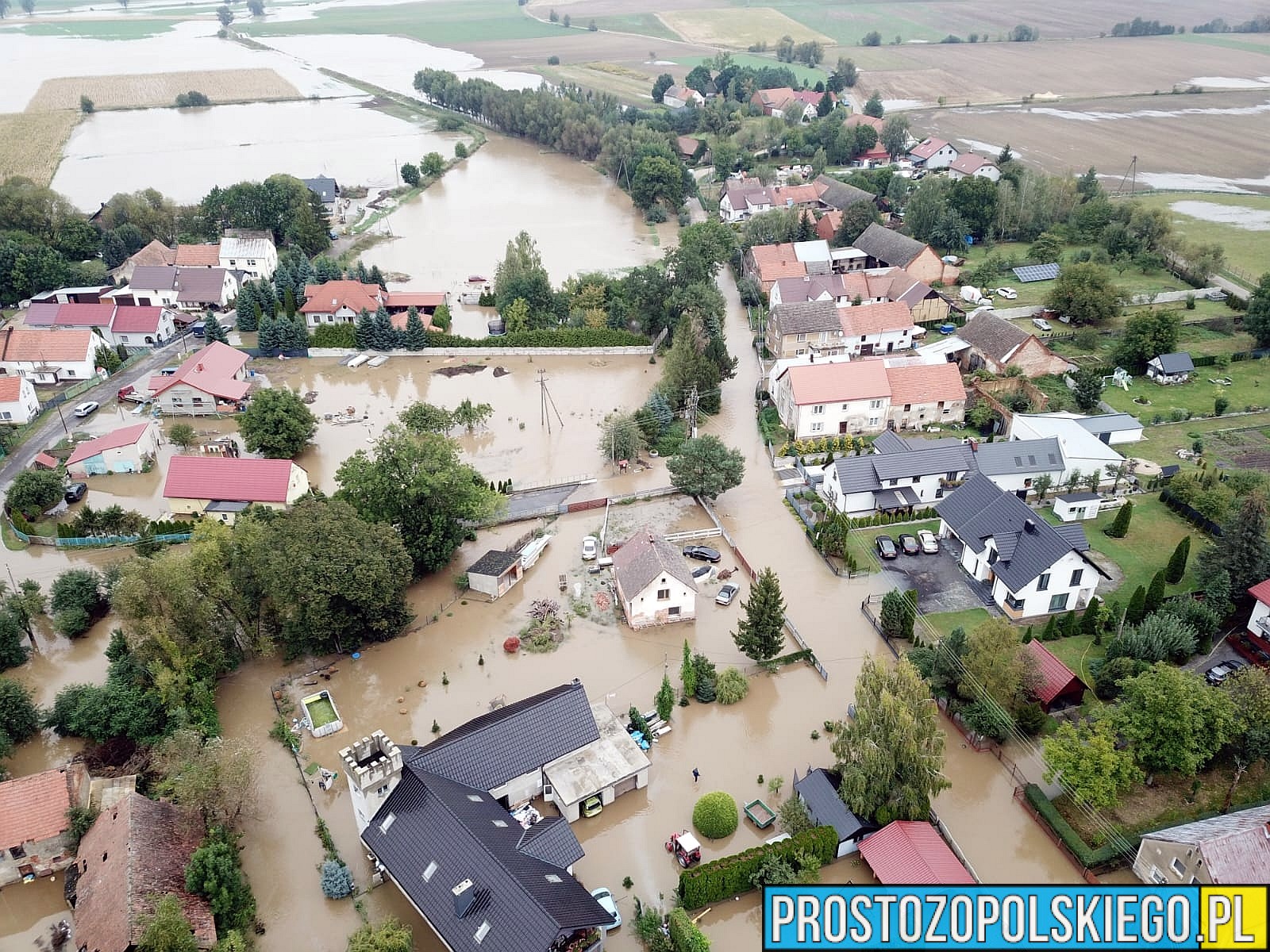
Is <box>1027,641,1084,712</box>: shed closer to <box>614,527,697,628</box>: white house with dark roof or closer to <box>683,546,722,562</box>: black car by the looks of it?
<box>614,527,697,628</box>: white house with dark roof

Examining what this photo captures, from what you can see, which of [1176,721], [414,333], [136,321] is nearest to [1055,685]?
[1176,721]

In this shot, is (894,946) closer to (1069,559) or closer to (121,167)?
(1069,559)

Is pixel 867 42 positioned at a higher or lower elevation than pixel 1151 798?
higher

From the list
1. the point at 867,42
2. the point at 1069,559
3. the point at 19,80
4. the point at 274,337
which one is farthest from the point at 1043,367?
the point at 19,80

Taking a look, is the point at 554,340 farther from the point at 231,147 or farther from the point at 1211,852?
the point at 231,147

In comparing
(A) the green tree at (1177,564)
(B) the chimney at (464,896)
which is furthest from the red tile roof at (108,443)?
(A) the green tree at (1177,564)

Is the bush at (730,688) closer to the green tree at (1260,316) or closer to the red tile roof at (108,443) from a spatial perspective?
the red tile roof at (108,443)

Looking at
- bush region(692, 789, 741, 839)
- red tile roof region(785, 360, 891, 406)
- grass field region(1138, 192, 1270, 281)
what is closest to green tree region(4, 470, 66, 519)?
bush region(692, 789, 741, 839)
